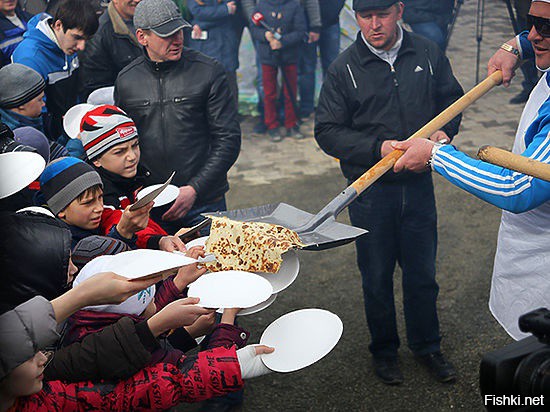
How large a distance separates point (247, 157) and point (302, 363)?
17.6 ft

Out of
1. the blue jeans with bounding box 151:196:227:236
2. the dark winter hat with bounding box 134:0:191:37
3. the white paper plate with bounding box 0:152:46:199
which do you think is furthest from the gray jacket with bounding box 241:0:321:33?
the white paper plate with bounding box 0:152:46:199

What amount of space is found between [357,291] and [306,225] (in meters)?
1.81

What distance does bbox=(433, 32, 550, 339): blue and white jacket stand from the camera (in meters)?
2.92

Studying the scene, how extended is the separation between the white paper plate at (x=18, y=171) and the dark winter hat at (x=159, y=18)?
134 cm

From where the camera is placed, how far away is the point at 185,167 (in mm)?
4215

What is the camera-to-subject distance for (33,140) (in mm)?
3527

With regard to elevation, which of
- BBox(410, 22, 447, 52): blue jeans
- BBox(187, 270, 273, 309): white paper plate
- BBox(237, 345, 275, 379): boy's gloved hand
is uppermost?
BBox(187, 270, 273, 309): white paper plate

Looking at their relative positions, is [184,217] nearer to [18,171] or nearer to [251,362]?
[18,171]

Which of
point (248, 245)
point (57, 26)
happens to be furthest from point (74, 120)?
point (248, 245)

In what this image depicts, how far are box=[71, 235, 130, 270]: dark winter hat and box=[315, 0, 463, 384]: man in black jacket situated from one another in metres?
1.61

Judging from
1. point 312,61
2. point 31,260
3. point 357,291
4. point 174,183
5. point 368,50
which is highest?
point 368,50

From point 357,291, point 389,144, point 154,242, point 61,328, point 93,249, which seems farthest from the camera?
point 357,291

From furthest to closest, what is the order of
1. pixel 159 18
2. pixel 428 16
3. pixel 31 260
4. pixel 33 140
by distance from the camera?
pixel 428 16
pixel 159 18
pixel 33 140
pixel 31 260

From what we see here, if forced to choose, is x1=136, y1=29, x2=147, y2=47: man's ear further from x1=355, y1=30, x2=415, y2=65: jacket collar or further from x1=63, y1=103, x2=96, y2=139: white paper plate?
x1=355, y1=30, x2=415, y2=65: jacket collar
